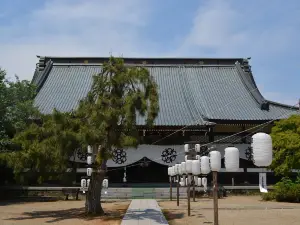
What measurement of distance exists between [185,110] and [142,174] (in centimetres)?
545

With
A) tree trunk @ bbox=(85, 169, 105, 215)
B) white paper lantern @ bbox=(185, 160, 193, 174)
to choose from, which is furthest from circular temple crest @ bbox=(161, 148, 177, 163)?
tree trunk @ bbox=(85, 169, 105, 215)

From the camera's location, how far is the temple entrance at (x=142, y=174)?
2817 centimetres

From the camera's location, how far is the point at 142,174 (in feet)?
93.6

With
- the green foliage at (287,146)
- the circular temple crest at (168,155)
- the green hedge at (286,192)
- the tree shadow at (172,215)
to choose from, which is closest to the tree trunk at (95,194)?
the tree shadow at (172,215)

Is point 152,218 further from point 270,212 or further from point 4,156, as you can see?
point 4,156

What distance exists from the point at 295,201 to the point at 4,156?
15.2m

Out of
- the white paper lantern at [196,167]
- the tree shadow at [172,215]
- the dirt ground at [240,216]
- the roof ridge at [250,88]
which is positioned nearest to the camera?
the dirt ground at [240,216]

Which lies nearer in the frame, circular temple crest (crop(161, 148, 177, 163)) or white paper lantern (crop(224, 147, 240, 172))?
white paper lantern (crop(224, 147, 240, 172))

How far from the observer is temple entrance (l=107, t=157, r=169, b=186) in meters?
28.2

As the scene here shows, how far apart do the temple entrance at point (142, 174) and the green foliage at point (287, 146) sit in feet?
28.0

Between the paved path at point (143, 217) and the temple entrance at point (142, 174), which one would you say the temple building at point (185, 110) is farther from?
the paved path at point (143, 217)

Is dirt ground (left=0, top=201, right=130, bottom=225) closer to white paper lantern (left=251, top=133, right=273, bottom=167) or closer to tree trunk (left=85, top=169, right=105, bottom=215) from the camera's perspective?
tree trunk (left=85, top=169, right=105, bottom=215)

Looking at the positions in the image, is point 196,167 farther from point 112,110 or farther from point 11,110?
point 11,110

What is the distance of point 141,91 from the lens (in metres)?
15.6
